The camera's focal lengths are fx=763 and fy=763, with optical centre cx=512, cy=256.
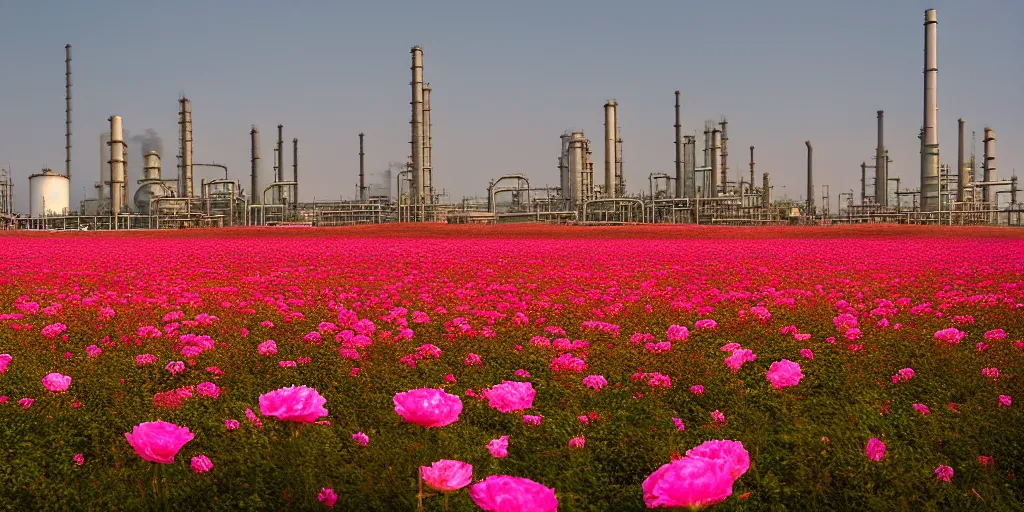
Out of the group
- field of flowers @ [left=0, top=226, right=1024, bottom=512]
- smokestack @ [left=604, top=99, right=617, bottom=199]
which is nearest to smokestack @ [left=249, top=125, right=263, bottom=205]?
smokestack @ [left=604, top=99, right=617, bottom=199]

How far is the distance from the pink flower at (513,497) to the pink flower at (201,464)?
1838 mm

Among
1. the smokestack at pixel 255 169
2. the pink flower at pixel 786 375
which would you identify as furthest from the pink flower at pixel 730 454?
the smokestack at pixel 255 169

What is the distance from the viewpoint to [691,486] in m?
1.48

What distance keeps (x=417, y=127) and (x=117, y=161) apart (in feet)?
64.1

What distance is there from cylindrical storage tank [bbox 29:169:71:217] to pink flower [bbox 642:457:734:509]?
203 feet

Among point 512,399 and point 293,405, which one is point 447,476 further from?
point 512,399

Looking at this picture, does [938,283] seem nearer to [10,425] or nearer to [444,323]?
[444,323]

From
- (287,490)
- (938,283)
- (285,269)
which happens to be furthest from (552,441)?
(285,269)

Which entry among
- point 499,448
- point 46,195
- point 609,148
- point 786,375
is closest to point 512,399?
point 499,448

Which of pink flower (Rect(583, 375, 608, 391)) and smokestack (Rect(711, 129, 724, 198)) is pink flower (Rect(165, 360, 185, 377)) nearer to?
pink flower (Rect(583, 375, 608, 391))

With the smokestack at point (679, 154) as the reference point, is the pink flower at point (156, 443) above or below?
below

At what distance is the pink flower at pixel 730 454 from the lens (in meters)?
1.83

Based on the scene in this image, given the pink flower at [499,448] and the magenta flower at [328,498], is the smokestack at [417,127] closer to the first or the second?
the pink flower at [499,448]

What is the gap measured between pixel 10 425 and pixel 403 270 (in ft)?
27.6
